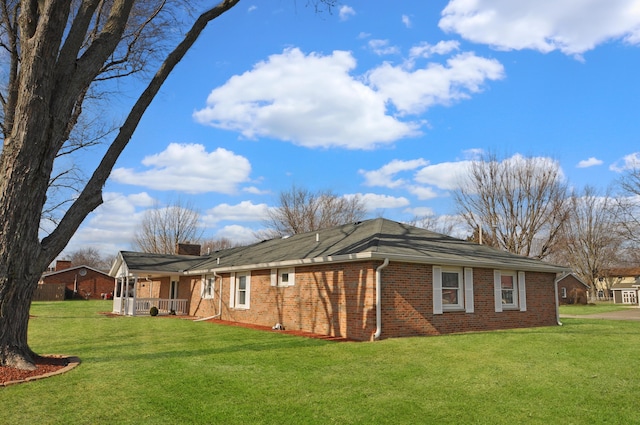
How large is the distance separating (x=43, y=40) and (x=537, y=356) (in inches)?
432

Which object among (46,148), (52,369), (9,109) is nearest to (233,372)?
(52,369)

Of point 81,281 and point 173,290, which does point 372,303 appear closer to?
point 173,290

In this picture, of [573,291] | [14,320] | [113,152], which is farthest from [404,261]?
[573,291]

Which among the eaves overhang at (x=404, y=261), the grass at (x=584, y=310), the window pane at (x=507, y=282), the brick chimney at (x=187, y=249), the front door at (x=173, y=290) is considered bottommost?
the grass at (x=584, y=310)

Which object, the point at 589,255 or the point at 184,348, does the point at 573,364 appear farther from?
the point at 589,255

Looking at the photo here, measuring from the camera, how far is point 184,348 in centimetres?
1076

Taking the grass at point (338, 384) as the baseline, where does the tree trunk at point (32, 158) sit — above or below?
above

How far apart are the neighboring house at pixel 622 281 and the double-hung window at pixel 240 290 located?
57.9m

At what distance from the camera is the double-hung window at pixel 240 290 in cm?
1865

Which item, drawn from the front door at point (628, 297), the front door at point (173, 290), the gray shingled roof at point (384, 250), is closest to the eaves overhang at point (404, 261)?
the gray shingled roof at point (384, 250)

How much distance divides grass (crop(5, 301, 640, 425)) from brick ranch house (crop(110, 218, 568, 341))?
1.64 metres

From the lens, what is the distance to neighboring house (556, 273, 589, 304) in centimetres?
4581

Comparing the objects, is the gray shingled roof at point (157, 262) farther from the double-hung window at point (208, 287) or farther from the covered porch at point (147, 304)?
the double-hung window at point (208, 287)

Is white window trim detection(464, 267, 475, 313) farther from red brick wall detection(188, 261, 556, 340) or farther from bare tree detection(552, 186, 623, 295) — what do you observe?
bare tree detection(552, 186, 623, 295)
